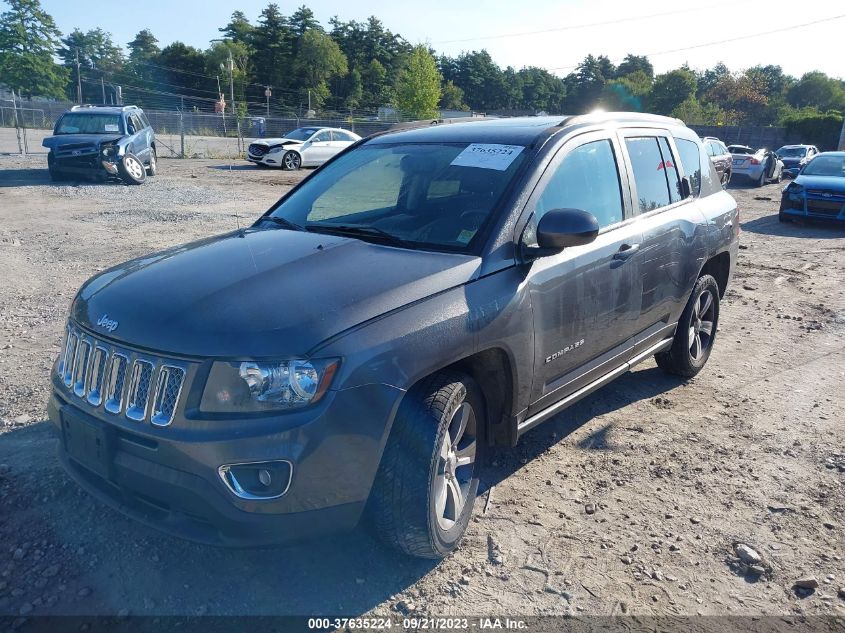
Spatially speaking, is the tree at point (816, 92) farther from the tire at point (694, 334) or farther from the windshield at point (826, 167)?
the tire at point (694, 334)

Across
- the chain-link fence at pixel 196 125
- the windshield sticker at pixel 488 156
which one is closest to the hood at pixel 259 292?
the windshield sticker at pixel 488 156

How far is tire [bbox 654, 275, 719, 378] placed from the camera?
5.03 m

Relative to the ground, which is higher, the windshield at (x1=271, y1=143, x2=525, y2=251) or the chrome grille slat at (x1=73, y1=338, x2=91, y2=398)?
the windshield at (x1=271, y1=143, x2=525, y2=251)

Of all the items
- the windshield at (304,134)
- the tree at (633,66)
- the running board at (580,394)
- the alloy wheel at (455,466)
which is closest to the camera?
the alloy wheel at (455,466)

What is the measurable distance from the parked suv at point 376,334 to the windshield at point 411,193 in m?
0.02

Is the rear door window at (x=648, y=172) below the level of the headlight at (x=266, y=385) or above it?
above

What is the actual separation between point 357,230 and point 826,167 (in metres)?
14.8

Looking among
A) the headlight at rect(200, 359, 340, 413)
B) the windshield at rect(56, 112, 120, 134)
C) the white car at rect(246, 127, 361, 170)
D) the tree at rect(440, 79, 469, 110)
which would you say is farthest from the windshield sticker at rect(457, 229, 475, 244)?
the tree at rect(440, 79, 469, 110)

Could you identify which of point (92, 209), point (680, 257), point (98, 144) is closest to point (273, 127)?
point (98, 144)

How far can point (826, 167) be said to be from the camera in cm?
1491

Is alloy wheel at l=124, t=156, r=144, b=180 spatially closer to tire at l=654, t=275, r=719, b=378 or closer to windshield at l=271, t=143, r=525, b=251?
windshield at l=271, t=143, r=525, b=251

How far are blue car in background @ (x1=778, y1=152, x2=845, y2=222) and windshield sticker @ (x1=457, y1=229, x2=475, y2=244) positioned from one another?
13.2 m

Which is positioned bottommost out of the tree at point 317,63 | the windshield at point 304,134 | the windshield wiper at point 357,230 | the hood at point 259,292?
the hood at point 259,292

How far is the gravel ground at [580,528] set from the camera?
281 cm
